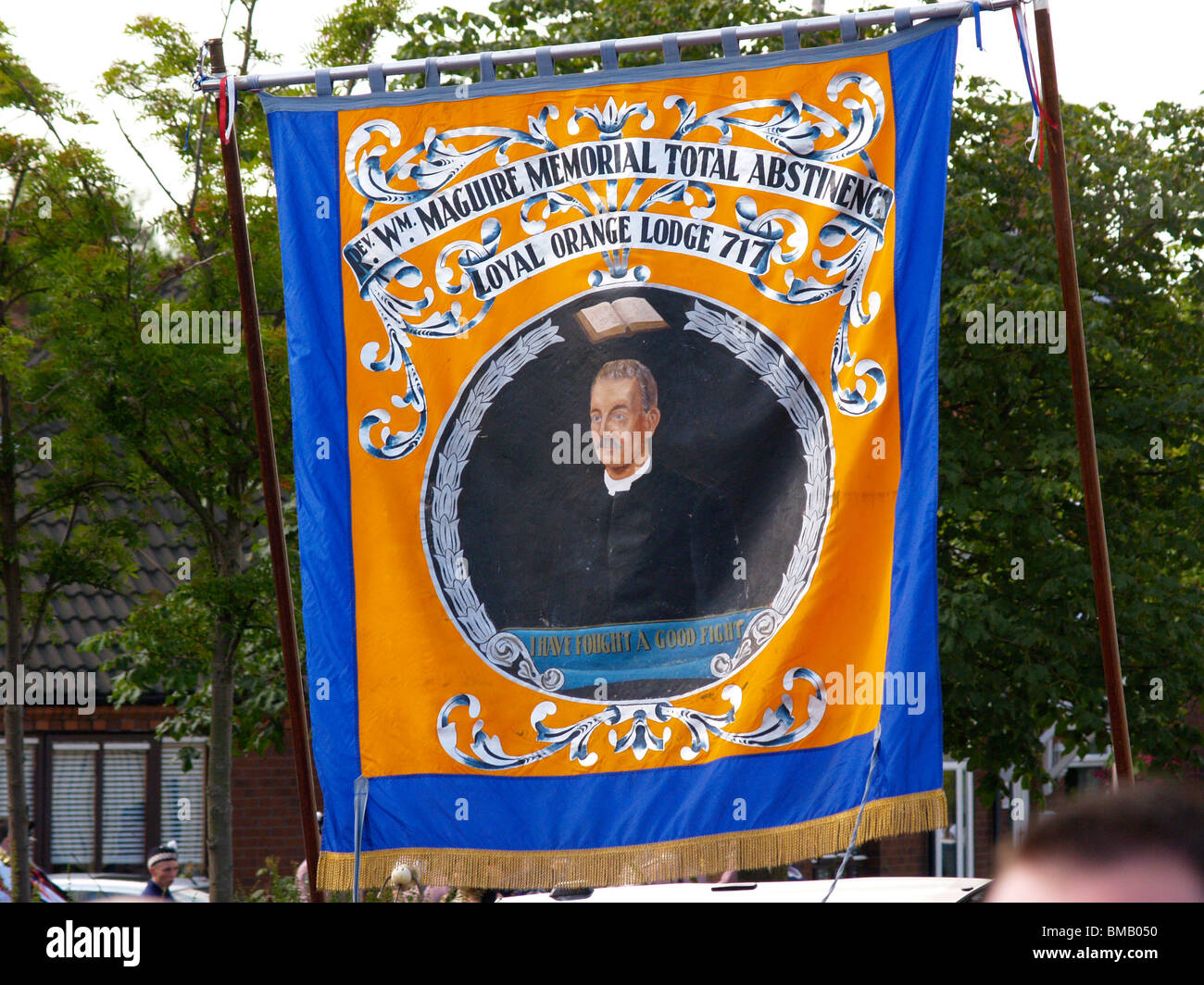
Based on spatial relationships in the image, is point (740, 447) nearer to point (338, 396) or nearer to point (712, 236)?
point (712, 236)

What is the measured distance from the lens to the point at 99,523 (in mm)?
7637

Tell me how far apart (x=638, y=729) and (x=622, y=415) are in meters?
1.05

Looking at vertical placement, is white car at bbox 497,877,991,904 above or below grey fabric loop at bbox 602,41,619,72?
below

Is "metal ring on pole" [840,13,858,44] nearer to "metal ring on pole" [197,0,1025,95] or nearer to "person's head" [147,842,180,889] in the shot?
"metal ring on pole" [197,0,1025,95]

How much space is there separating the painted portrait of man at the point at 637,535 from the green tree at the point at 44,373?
3.74m

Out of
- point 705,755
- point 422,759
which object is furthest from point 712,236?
point 422,759

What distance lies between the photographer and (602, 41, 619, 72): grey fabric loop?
180 inches

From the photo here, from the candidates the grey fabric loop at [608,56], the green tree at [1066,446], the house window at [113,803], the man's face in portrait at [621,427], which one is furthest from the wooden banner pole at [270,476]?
the house window at [113,803]

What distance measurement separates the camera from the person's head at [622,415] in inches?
176

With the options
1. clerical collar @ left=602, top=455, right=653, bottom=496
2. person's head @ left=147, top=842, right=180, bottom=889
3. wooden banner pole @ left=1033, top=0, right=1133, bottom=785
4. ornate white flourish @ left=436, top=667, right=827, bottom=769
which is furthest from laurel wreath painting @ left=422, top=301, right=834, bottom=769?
person's head @ left=147, top=842, right=180, bottom=889

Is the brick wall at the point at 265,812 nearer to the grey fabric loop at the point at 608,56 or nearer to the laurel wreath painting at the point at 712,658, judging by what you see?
the laurel wreath painting at the point at 712,658

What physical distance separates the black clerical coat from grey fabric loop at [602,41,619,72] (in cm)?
140
